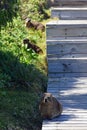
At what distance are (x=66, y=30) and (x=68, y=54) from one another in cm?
45

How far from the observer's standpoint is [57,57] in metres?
9.07

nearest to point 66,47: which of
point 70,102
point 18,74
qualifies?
point 18,74

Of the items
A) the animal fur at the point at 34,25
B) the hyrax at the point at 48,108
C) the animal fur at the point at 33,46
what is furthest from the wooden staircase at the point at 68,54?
the hyrax at the point at 48,108

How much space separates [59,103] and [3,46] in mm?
1970

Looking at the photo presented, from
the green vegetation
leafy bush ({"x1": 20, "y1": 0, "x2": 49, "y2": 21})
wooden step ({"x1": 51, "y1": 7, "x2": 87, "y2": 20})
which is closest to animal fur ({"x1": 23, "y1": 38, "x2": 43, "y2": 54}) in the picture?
the green vegetation

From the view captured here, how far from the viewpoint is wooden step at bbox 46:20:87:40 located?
30.0 feet

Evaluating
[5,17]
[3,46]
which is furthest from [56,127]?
[3,46]

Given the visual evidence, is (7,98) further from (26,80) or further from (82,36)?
(82,36)

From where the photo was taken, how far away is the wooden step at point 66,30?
9.16 meters

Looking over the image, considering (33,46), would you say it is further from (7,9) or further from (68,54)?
(7,9)

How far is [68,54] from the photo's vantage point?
909cm

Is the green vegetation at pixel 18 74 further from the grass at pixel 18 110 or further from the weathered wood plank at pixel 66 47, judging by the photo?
the weathered wood plank at pixel 66 47

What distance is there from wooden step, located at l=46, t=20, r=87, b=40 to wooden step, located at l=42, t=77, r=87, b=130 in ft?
2.98

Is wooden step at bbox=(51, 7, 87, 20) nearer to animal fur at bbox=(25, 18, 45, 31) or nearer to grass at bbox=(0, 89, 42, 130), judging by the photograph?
animal fur at bbox=(25, 18, 45, 31)
